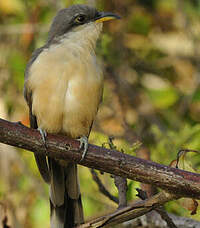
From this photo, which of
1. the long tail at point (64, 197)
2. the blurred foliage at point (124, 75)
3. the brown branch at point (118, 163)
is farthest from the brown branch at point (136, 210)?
the blurred foliage at point (124, 75)

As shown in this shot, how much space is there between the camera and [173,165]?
2.88m

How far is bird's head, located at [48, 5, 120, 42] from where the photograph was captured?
13.6 feet

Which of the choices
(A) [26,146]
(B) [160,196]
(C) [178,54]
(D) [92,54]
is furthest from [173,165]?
(C) [178,54]

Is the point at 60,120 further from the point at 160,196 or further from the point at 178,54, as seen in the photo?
the point at 178,54

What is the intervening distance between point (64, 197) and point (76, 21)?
1482 mm

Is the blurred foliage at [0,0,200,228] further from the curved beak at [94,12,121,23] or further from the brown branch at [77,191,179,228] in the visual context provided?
the brown branch at [77,191,179,228]

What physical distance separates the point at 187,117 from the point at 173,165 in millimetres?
3303

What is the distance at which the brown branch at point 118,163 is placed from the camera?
2599 millimetres

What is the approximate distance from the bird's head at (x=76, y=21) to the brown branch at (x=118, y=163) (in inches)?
58.5

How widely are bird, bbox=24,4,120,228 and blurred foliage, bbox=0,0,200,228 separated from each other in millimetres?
981

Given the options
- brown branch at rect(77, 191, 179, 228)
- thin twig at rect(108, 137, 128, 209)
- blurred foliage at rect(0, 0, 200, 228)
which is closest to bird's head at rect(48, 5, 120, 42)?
blurred foliage at rect(0, 0, 200, 228)

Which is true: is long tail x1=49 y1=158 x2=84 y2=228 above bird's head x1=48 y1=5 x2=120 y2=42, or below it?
below

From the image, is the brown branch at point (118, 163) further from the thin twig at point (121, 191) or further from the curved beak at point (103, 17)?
the curved beak at point (103, 17)

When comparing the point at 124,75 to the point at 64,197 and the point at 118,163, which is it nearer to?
the point at 64,197
